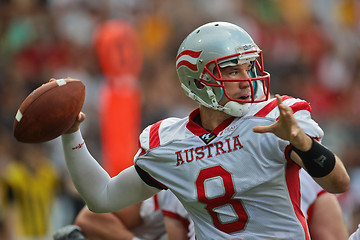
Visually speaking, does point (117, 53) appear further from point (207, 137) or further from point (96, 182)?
point (207, 137)

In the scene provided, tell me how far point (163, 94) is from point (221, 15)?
2.24m

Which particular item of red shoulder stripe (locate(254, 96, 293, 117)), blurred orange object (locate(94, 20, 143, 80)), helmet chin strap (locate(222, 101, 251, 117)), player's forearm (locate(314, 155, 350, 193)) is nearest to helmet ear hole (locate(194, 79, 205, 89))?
helmet chin strap (locate(222, 101, 251, 117))

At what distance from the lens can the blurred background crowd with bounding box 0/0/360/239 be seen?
809 cm

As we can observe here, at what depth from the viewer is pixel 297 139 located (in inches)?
116

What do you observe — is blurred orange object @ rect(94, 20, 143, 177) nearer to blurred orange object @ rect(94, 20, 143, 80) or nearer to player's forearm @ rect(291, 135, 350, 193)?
blurred orange object @ rect(94, 20, 143, 80)

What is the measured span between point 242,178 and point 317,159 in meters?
0.38

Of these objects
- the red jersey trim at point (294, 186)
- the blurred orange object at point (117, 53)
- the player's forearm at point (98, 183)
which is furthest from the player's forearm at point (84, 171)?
the blurred orange object at point (117, 53)

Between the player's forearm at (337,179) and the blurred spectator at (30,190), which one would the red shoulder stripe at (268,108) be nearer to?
the player's forearm at (337,179)

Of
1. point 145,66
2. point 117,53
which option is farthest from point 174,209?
point 145,66

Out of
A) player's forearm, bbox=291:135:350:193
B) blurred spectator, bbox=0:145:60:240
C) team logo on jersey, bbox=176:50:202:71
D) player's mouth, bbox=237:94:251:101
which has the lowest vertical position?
blurred spectator, bbox=0:145:60:240

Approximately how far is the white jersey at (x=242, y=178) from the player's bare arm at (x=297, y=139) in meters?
0.15

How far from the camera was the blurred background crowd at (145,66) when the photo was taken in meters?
8.09

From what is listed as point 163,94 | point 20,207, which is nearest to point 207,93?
point 20,207

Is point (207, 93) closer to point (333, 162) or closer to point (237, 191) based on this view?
point (237, 191)
